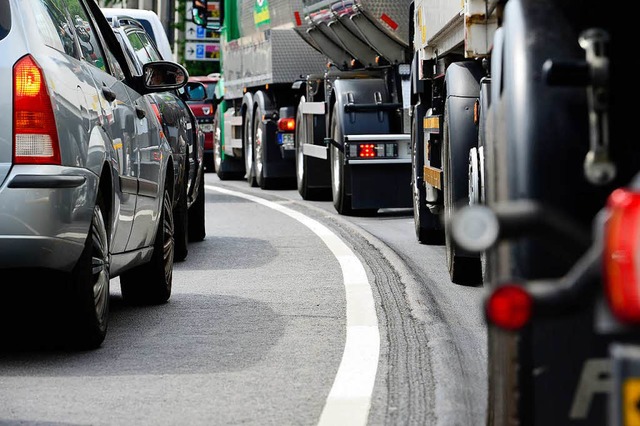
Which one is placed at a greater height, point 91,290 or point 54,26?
point 54,26

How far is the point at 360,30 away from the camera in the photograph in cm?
1650

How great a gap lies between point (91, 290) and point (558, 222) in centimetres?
439

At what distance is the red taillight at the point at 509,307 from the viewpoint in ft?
7.24

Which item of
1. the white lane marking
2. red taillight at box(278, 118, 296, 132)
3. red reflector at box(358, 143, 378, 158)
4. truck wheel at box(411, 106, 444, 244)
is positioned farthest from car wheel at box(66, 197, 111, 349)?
red taillight at box(278, 118, 296, 132)

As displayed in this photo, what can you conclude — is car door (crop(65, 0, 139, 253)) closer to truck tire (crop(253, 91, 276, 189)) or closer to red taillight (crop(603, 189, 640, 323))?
red taillight (crop(603, 189, 640, 323))

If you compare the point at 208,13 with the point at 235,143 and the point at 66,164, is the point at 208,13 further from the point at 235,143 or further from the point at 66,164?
the point at 66,164

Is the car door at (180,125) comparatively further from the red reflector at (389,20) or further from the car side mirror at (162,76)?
the red reflector at (389,20)

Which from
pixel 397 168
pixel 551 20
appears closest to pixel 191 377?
pixel 551 20

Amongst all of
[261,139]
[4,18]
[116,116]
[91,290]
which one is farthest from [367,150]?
[4,18]

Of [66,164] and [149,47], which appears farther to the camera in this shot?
[149,47]

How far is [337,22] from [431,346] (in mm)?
10917

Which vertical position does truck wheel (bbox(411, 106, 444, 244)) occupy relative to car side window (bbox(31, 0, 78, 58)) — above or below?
below

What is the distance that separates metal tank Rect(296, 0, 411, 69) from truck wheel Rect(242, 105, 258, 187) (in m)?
4.70

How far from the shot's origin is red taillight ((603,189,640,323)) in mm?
2057
